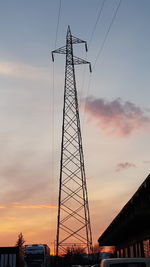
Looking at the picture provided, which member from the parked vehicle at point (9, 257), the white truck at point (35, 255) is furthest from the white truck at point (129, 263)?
the white truck at point (35, 255)

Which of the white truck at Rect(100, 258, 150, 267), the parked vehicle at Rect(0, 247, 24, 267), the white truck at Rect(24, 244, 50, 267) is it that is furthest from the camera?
the white truck at Rect(24, 244, 50, 267)

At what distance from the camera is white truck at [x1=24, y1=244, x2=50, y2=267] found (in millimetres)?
39062

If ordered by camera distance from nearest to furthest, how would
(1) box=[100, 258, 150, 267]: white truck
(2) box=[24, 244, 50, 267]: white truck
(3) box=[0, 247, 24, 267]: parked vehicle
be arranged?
(1) box=[100, 258, 150, 267]: white truck
(3) box=[0, 247, 24, 267]: parked vehicle
(2) box=[24, 244, 50, 267]: white truck

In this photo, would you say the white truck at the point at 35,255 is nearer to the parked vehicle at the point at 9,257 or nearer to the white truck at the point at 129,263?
the parked vehicle at the point at 9,257

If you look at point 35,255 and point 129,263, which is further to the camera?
point 35,255

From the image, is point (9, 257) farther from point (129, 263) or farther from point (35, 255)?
point (129, 263)

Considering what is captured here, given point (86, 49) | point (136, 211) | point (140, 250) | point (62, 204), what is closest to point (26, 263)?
point (62, 204)

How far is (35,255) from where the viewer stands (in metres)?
39.6

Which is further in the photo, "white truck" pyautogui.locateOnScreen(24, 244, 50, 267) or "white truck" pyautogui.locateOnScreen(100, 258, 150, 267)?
"white truck" pyautogui.locateOnScreen(24, 244, 50, 267)

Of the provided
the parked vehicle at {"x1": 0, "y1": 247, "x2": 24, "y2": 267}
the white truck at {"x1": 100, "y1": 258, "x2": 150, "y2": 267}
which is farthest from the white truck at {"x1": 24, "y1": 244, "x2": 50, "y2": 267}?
the white truck at {"x1": 100, "y1": 258, "x2": 150, "y2": 267}

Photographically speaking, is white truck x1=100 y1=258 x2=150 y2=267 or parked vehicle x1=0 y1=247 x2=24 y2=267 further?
parked vehicle x1=0 y1=247 x2=24 y2=267

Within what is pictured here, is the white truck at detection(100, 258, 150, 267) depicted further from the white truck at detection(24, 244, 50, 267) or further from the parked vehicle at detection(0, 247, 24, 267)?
the white truck at detection(24, 244, 50, 267)

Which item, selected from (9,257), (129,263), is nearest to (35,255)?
(9,257)

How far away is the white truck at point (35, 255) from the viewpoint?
39.1 meters
